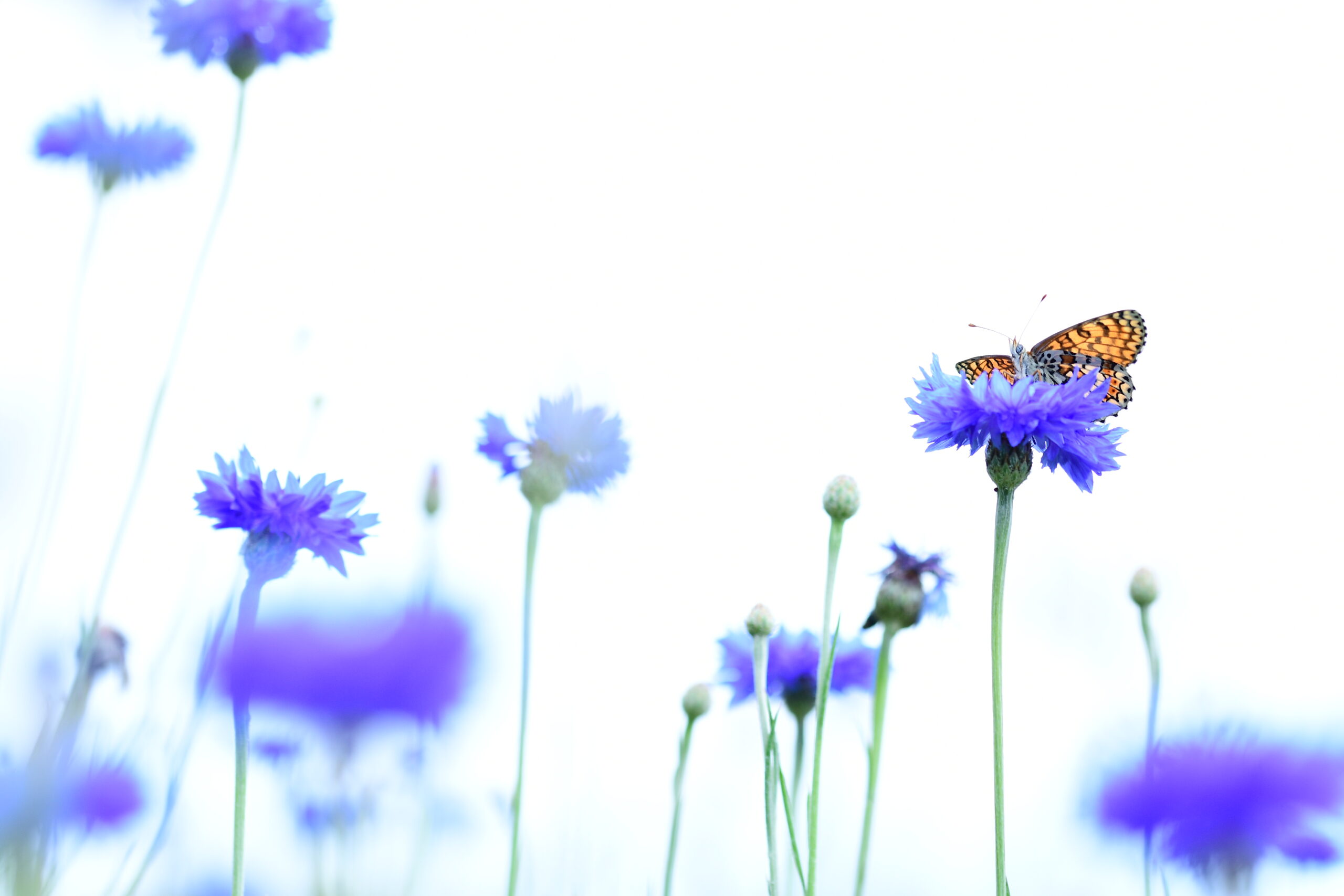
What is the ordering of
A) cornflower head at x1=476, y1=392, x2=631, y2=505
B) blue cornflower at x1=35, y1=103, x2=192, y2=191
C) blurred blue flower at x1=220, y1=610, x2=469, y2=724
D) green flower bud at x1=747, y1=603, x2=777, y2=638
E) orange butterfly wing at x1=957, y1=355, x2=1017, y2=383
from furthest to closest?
blue cornflower at x1=35, y1=103, x2=192, y2=191 < orange butterfly wing at x1=957, y1=355, x2=1017, y2=383 < cornflower head at x1=476, y1=392, x2=631, y2=505 < green flower bud at x1=747, y1=603, x2=777, y2=638 < blurred blue flower at x1=220, y1=610, x2=469, y2=724

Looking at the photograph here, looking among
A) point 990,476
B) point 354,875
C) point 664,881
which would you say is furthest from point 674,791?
point 990,476

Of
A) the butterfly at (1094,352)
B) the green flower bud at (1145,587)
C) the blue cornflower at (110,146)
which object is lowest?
the green flower bud at (1145,587)

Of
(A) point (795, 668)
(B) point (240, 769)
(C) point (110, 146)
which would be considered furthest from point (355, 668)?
(C) point (110, 146)

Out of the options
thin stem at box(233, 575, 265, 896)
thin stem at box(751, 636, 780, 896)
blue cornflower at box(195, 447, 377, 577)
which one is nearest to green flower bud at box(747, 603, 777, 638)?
thin stem at box(751, 636, 780, 896)

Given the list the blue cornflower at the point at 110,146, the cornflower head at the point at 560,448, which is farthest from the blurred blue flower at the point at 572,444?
the blue cornflower at the point at 110,146

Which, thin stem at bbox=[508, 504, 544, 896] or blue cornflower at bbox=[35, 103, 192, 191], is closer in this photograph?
thin stem at bbox=[508, 504, 544, 896]

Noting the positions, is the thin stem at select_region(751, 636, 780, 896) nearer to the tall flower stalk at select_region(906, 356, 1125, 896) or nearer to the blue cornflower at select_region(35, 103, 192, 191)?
the tall flower stalk at select_region(906, 356, 1125, 896)

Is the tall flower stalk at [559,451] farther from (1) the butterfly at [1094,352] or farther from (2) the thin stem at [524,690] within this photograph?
(1) the butterfly at [1094,352]
